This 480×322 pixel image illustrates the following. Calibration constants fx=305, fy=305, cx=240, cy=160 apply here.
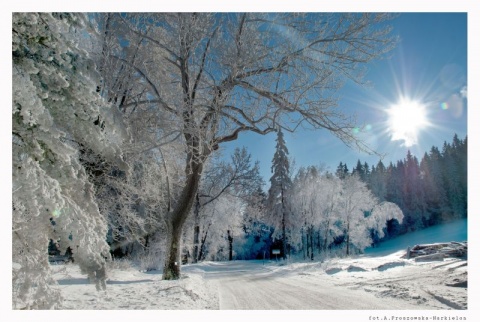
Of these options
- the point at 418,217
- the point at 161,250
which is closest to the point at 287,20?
the point at 161,250

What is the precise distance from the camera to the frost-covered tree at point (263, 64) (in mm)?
5285

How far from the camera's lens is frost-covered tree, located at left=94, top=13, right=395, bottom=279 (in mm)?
5285

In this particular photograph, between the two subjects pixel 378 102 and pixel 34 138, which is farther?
pixel 378 102

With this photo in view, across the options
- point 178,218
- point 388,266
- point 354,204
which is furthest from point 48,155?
point 354,204

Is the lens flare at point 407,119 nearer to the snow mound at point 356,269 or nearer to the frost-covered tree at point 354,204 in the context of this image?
the snow mound at point 356,269

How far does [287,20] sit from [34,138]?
449cm

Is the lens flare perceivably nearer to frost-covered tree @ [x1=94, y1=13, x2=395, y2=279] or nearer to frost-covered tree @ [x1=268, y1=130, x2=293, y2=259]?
frost-covered tree @ [x1=94, y1=13, x2=395, y2=279]

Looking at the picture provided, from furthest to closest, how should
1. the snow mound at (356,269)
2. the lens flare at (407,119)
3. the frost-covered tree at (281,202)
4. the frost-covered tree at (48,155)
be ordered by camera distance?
the frost-covered tree at (281,202)
the snow mound at (356,269)
the lens flare at (407,119)
the frost-covered tree at (48,155)

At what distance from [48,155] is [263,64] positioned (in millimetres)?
4007

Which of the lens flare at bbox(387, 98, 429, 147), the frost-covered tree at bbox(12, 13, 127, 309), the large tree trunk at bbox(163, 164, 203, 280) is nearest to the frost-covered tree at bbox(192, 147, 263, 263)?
the large tree trunk at bbox(163, 164, 203, 280)

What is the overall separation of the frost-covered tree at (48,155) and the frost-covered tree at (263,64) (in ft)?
6.94

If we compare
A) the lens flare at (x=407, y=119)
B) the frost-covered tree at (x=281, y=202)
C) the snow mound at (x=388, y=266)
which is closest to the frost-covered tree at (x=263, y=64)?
the lens flare at (x=407, y=119)

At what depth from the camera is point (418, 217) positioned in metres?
28.9
